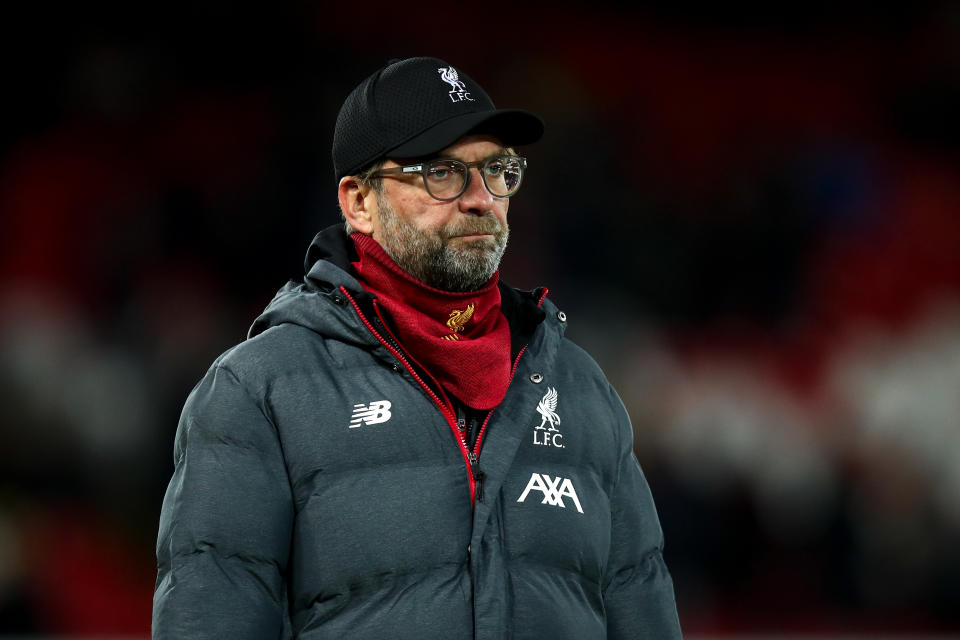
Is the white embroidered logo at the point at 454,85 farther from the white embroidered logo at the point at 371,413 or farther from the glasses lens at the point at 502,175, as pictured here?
the white embroidered logo at the point at 371,413

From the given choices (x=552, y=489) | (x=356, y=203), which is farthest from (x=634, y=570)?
(x=356, y=203)

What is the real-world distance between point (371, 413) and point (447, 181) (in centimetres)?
38

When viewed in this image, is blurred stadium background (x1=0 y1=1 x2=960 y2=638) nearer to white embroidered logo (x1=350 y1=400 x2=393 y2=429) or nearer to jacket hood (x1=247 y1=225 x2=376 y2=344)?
jacket hood (x1=247 y1=225 x2=376 y2=344)

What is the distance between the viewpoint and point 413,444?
1.98m

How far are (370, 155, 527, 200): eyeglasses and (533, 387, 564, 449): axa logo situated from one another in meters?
0.32

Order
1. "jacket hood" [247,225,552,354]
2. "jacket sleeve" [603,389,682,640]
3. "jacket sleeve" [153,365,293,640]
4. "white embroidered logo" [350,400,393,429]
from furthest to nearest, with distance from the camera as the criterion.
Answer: "jacket sleeve" [603,389,682,640] → "jacket hood" [247,225,552,354] → "white embroidered logo" [350,400,393,429] → "jacket sleeve" [153,365,293,640]

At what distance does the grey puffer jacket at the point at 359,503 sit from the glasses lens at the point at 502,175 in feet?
0.85

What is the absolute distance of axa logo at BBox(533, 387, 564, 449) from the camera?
2.10 metres

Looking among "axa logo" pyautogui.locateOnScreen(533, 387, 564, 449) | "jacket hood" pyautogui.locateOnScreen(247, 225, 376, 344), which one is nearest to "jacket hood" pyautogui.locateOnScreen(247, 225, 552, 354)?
"jacket hood" pyautogui.locateOnScreen(247, 225, 376, 344)

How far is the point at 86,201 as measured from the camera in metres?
7.22

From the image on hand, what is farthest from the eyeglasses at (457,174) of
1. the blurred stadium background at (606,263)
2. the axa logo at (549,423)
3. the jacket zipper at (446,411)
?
the blurred stadium background at (606,263)

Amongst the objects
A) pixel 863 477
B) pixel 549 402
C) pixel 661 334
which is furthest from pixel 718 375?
pixel 549 402

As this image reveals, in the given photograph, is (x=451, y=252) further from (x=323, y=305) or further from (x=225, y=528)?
(x=225, y=528)

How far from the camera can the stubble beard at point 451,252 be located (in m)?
2.10
